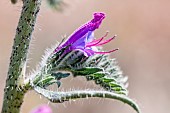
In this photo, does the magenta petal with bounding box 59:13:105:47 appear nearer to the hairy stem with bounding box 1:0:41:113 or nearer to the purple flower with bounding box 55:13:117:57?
the purple flower with bounding box 55:13:117:57

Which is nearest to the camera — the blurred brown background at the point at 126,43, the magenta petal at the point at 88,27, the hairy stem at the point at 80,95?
the hairy stem at the point at 80,95

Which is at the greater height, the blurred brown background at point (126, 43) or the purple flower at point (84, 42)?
the blurred brown background at point (126, 43)

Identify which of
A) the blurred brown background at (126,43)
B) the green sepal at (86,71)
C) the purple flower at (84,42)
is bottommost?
the green sepal at (86,71)

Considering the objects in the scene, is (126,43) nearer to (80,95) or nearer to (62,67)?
(62,67)

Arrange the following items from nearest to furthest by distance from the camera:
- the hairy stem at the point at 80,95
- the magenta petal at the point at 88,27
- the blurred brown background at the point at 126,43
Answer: the hairy stem at the point at 80,95
the magenta petal at the point at 88,27
the blurred brown background at the point at 126,43

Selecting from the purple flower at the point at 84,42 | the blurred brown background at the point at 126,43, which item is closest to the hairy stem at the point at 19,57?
the purple flower at the point at 84,42

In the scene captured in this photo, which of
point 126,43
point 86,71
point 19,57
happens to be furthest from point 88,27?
point 126,43

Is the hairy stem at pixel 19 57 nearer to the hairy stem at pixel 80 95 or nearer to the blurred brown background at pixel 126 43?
the hairy stem at pixel 80 95

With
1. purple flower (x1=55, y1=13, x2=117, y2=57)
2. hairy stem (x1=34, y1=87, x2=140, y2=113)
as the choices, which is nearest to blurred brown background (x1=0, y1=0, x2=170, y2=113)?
purple flower (x1=55, y1=13, x2=117, y2=57)

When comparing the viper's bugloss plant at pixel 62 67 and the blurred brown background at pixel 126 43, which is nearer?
the viper's bugloss plant at pixel 62 67
